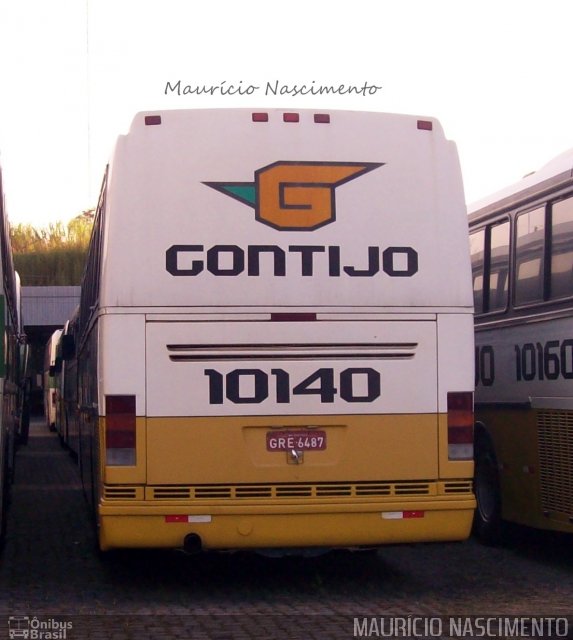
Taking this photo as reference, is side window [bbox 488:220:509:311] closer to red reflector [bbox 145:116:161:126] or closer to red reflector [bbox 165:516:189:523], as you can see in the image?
red reflector [bbox 145:116:161:126]

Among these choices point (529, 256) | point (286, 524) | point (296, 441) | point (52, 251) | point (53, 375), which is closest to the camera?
point (286, 524)

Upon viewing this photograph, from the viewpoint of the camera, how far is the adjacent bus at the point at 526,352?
1059 cm

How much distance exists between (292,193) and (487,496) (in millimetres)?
4599

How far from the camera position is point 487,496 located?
1253cm

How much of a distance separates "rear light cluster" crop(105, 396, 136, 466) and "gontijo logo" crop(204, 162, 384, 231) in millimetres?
1716

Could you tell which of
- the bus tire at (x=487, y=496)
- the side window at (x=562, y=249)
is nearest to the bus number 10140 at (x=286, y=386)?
the side window at (x=562, y=249)

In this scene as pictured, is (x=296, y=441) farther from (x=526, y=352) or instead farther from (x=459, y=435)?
(x=526, y=352)

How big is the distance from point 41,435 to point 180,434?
110 feet

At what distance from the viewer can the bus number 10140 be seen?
9.09 m

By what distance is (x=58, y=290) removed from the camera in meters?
66.7

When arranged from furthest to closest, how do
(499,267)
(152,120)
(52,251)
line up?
(52,251), (499,267), (152,120)

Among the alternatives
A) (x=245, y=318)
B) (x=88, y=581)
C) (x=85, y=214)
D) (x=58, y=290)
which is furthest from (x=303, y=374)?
(x=85, y=214)

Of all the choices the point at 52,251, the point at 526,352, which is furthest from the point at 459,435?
the point at 52,251

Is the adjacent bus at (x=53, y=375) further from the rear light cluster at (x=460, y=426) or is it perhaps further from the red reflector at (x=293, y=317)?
the rear light cluster at (x=460, y=426)
